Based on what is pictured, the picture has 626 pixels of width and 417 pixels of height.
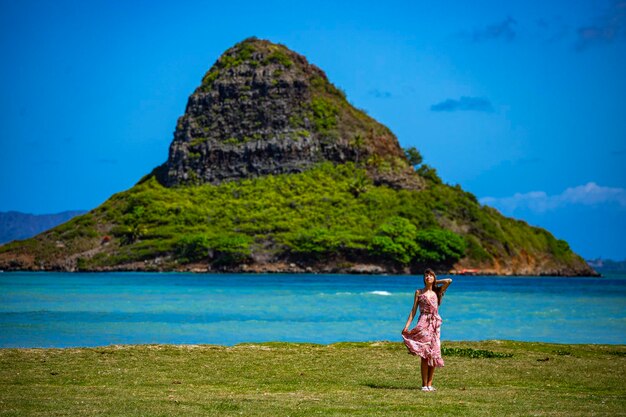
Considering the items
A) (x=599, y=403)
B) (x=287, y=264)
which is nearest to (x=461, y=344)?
(x=599, y=403)

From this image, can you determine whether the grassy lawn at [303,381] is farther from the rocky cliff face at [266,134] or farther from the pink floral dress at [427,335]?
the rocky cliff face at [266,134]

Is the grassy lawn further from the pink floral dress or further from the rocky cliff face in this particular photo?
the rocky cliff face

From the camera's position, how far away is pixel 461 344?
106 ft

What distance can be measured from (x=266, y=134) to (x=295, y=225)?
28.2 meters

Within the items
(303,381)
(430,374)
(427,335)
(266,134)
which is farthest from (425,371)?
(266,134)

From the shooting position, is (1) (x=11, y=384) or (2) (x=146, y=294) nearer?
(1) (x=11, y=384)

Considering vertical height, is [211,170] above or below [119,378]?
above

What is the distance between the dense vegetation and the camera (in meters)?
157

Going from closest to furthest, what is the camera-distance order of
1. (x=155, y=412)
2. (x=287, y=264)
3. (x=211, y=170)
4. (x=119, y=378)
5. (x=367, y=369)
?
(x=155, y=412) < (x=119, y=378) < (x=367, y=369) < (x=287, y=264) < (x=211, y=170)

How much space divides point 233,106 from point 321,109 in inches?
761

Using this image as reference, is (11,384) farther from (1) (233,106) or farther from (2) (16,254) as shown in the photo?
(1) (233,106)

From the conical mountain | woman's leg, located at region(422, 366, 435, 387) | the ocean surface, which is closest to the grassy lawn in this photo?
woman's leg, located at region(422, 366, 435, 387)

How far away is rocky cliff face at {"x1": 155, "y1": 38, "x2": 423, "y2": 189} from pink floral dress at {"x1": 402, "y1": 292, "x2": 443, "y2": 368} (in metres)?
161

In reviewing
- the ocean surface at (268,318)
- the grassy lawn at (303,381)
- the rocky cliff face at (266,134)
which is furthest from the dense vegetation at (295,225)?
the grassy lawn at (303,381)
